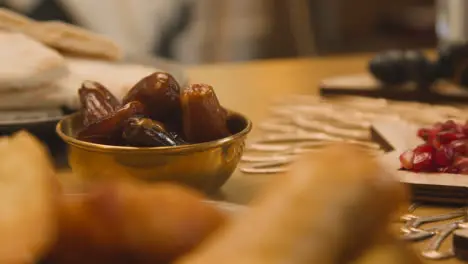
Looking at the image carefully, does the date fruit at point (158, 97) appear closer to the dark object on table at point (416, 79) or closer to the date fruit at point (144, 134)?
the date fruit at point (144, 134)

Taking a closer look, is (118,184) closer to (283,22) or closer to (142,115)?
(142,115)

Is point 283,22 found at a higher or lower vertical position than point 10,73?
lower

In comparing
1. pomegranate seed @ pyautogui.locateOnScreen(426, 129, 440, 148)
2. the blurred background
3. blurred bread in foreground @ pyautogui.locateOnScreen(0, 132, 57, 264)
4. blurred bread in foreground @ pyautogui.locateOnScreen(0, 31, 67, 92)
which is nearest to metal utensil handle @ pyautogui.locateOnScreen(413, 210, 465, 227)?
pomegranate seed @ pyautogui.locateOnScreen(426, 129, 440, 148)

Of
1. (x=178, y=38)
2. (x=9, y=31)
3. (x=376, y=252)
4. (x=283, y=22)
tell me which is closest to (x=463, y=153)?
(x=376, y=252)

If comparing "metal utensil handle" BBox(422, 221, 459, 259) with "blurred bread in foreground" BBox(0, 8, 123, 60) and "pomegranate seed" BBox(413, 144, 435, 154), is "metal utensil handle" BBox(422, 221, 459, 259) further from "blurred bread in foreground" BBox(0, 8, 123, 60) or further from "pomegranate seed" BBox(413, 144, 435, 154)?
"blurred bread in foreground" BBox(0, 8, 123, 60)

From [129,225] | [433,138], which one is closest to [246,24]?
[433,138]

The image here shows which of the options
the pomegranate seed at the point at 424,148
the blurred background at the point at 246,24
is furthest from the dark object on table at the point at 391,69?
the blurred background at the point at 246,24
